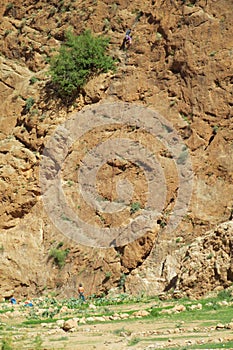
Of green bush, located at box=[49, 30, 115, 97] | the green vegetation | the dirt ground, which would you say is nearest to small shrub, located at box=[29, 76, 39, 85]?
green bush, located at box=[49, 30, 115, 97]

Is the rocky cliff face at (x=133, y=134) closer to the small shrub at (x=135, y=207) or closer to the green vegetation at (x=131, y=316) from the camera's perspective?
the small shrub at (x=135, y=207)

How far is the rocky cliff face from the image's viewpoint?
21.7 meters

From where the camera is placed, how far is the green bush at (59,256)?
2267 cm

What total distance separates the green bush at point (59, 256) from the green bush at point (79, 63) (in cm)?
740

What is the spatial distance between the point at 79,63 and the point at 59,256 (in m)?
9.06

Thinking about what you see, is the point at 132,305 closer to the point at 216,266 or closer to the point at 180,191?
the point at 216,266

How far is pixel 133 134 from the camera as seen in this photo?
2389cm

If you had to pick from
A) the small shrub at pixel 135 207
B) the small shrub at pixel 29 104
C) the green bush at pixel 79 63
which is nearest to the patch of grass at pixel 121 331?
the small shrub at pixel 135 207

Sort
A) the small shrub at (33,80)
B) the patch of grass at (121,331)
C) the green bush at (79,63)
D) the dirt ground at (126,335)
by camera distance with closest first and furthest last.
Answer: the dirt ground at (126,335) → the patch of grass at (121,331) → the green bush at (79,63) → the small shrub at (33,80)

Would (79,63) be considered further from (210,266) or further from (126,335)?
(126,335)

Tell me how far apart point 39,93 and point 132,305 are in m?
12.6

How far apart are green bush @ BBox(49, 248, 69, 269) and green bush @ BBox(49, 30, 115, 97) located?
24.3 feet

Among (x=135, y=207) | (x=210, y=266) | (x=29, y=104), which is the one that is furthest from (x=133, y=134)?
(x=210, y=266)

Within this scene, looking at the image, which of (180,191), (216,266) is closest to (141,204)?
(180,191)
